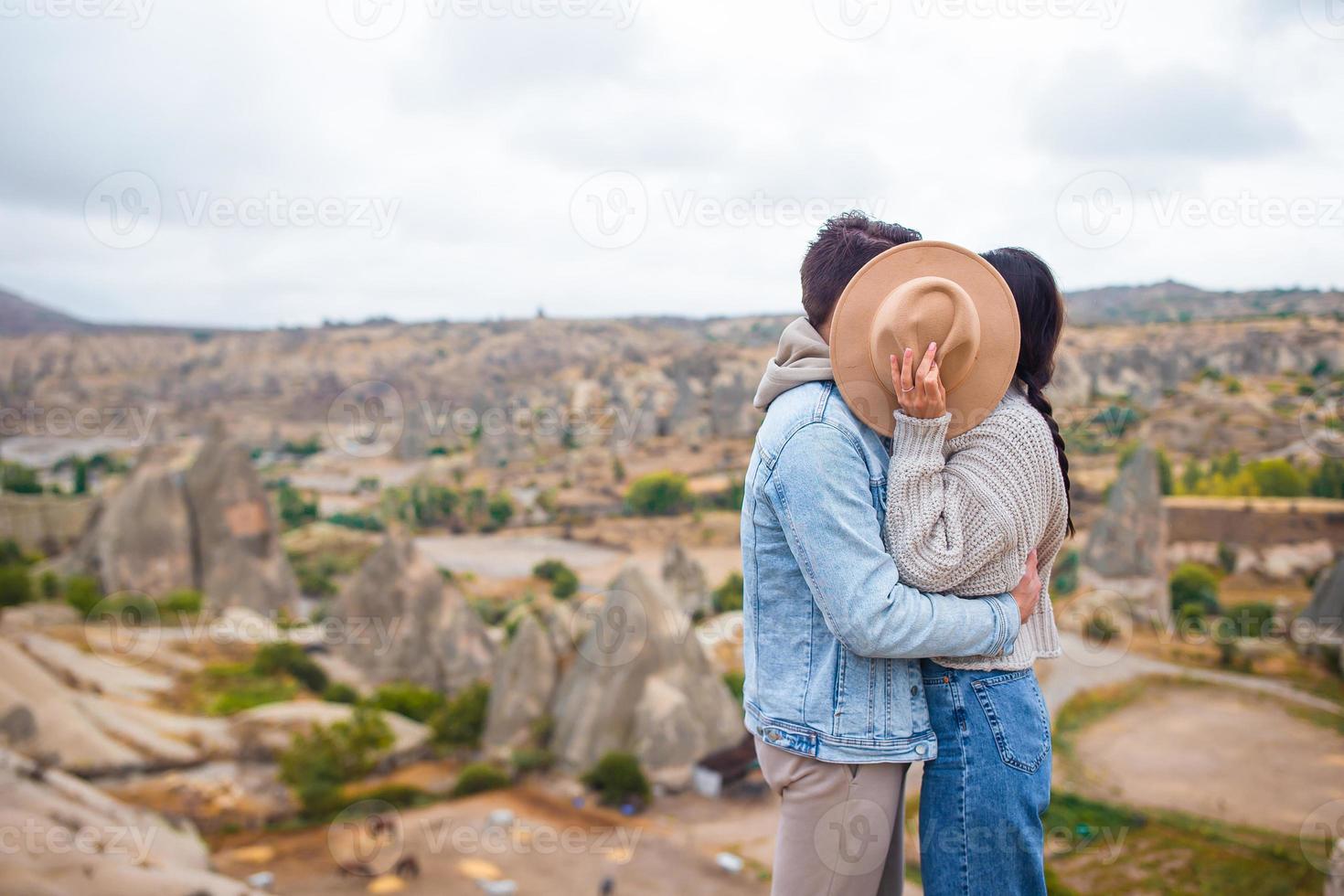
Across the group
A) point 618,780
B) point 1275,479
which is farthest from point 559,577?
point 1275,479

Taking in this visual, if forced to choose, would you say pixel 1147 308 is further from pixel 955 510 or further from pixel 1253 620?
pixel 955 510

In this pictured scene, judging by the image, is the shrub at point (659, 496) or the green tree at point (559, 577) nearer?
the green tree at point (559, 577)

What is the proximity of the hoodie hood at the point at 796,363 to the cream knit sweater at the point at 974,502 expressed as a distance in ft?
0.66

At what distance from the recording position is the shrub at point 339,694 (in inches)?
605

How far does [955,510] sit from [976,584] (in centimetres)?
16

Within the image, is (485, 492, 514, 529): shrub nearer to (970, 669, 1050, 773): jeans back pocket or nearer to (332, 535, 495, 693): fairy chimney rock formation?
(332, 535, 495, 693): fairy chimney rock formation

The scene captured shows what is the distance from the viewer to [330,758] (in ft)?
39.9

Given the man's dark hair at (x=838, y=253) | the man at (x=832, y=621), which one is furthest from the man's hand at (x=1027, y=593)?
the man's dark hair at (x=838, y=253)

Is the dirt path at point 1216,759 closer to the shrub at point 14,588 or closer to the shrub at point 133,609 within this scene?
the shrub at point 133,609

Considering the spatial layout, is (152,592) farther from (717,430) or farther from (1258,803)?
(717,430)

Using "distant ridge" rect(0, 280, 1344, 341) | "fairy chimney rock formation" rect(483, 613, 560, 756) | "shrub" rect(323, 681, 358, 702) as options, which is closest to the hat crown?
"fairy chimney rock formation" rect(483, 613, 560, 756)

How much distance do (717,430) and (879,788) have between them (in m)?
51.8

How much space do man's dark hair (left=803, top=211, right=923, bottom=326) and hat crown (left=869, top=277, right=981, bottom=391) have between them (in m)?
0.14

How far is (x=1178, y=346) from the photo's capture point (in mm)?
49406
